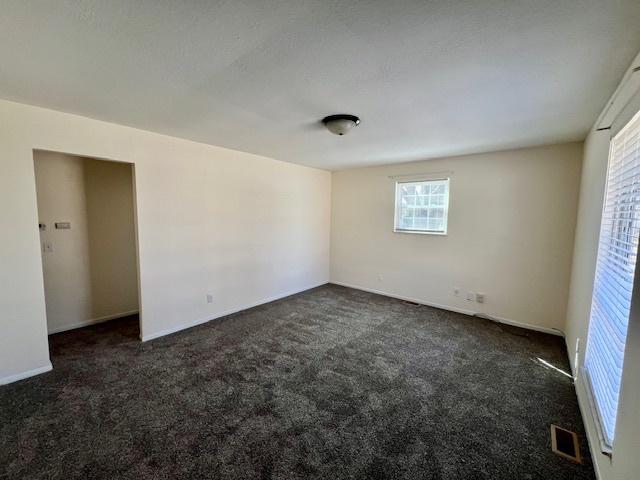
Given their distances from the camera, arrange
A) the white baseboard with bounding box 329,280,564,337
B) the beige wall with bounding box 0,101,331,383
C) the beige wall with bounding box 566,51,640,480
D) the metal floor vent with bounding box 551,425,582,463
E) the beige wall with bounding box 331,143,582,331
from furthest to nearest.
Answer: the white baseboard with bounding box 329,280,564,337
the beige wall with bounding box 331,143,582,331
the beige wall with bounding box 0,101,331,383
the metal floor vent with bounding box 551,425,582,463
the beige wall with bounding box 566,51,640,480

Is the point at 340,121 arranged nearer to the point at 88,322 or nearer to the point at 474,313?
the point at 474,313

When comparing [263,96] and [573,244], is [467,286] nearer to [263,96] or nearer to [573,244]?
[573,244]

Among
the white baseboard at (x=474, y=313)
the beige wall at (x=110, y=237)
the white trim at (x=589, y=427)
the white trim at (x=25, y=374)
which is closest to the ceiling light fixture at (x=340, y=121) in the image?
the white trim at (x=589, y=427)

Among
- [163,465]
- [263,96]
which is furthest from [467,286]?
[163,465]

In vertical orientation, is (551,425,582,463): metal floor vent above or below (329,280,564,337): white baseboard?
below

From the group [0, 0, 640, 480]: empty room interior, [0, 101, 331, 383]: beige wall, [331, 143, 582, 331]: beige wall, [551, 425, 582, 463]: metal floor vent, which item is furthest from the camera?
[331, 143, 582, 331]: beige wall

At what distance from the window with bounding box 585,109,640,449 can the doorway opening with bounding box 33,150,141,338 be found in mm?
3953

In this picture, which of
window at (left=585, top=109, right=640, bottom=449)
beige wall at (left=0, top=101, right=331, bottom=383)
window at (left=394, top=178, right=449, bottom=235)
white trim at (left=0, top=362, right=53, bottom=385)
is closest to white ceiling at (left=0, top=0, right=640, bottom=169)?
beige wall at (left=0, top=101, right=331, bottom=383)

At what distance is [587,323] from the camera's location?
2.19 meters

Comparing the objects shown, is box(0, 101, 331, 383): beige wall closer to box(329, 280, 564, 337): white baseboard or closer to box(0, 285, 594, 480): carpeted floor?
box(0, 285, 594, 480): carpeted floor

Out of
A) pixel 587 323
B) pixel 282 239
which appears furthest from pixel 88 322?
pixel 587 323

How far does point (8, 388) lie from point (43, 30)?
2.69 meters

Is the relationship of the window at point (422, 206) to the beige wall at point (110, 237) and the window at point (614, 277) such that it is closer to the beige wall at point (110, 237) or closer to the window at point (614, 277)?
the window at point (614, 277)

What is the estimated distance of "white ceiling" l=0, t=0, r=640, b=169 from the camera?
1.17 metres
